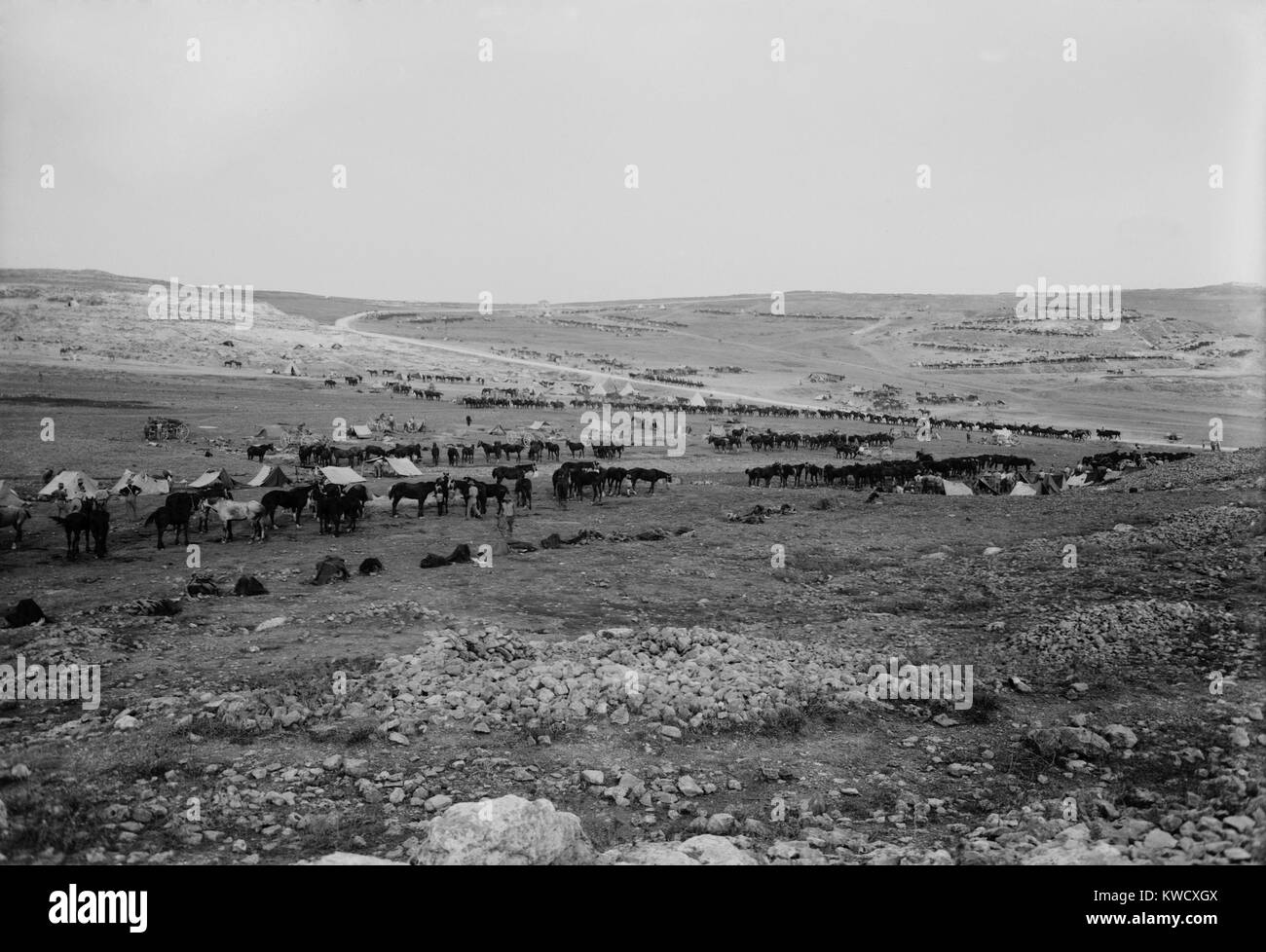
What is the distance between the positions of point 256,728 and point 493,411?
153 ft

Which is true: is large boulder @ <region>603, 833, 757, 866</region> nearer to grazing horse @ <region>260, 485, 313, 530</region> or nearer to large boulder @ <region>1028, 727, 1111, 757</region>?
large boulder @ <region>1028, 727, 1111, 757</region>

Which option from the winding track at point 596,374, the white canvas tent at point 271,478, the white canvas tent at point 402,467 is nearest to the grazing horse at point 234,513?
the white canvas tent at point 271,478

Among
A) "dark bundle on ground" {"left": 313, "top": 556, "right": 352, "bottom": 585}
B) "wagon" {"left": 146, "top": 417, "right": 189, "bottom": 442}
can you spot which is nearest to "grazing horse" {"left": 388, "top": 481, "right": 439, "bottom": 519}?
"dark bundle on ground" {"left": 313, "top": 556, "right": 352, "bottom": 585}

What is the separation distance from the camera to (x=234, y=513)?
18.1 meters

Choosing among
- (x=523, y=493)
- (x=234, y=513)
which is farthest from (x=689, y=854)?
(x=523, y=493)

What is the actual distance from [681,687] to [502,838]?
154 inches

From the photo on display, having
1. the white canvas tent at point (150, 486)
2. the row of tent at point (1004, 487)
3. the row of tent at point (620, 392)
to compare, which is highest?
the row of tent at point (620, 392)

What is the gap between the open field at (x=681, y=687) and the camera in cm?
581

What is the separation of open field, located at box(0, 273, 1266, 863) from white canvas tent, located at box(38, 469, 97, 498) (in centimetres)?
81

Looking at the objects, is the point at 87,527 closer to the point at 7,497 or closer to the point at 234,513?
the point at 234,513

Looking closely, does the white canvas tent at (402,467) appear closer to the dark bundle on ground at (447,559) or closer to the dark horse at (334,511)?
the dark horse at (334,511)

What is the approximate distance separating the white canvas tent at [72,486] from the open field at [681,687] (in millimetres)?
807

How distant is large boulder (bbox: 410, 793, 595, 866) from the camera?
4.85 m
